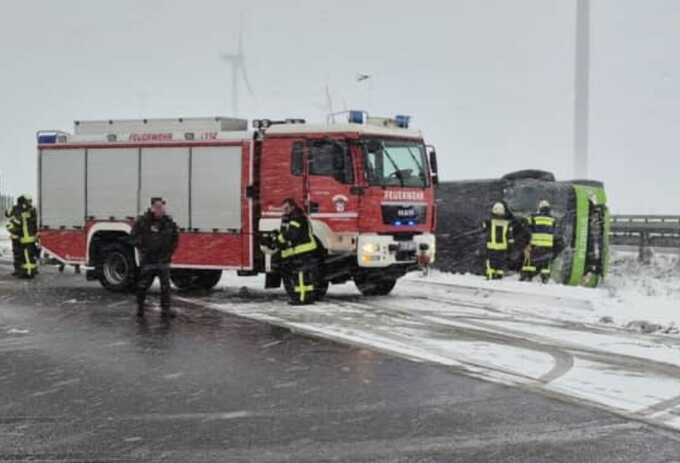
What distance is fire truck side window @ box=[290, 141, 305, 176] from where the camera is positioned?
44.4 feet

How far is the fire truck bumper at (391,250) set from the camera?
13.2 meters

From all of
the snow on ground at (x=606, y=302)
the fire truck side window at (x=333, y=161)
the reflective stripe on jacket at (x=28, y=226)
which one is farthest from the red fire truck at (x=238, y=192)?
the reflective stripe on jacket at (x=28, y=226)

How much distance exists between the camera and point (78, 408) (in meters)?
6.62

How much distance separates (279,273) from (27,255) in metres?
6.87

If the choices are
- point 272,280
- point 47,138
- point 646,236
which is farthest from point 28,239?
point 646,236

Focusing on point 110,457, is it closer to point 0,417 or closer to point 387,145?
point 0,417

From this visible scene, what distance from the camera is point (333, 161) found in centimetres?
1332

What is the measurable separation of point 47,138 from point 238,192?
13.7 feet

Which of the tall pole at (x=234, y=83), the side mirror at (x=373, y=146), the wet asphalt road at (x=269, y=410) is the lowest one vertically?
the wet asphalt road at (x=269, y=410)

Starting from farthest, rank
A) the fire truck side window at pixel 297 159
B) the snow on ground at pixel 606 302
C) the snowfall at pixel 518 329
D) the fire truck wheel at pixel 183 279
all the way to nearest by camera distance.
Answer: the fire truck wheel at pixel 183 279 < the fire truck side window at pixel 297 159 < the snow on ground at pixel 606 302 < the snowfall at pixel 518 329

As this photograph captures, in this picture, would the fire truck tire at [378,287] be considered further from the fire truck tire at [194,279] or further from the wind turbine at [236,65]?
the wind turbine at [236,65]

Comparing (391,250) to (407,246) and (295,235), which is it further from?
(295,235)

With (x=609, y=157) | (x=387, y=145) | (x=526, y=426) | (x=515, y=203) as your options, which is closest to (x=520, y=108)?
(x=609, y=157)

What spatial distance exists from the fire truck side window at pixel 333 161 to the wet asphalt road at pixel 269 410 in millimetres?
3860
